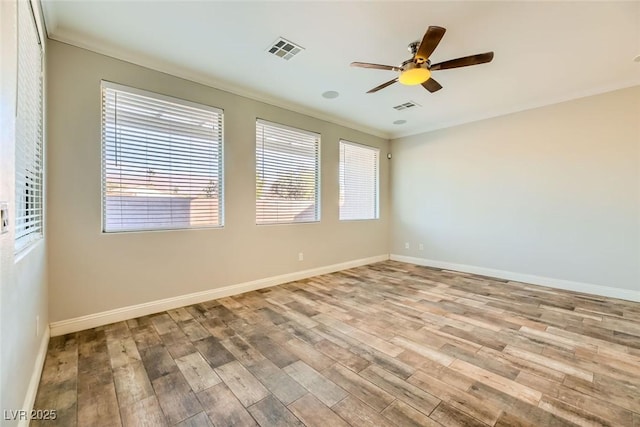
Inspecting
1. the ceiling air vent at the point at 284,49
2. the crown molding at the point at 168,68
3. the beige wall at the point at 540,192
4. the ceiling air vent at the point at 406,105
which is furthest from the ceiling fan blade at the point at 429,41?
the beige wall at the point at 540,192

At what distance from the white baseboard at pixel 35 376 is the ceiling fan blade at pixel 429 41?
3.50 meters

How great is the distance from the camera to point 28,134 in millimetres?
1841

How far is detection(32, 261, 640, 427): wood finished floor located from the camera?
1.58 meters

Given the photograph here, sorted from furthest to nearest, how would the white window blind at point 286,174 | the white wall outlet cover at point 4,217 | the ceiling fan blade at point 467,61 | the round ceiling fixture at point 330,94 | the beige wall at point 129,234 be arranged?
the white window blind at point 286,174, the round ceiling fixture at point 330,94, the beige wall at point 129,234, the ceiling fan blade at point 467,61, the white wall outlet cover at point 4,217

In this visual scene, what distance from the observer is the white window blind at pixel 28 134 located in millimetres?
1567

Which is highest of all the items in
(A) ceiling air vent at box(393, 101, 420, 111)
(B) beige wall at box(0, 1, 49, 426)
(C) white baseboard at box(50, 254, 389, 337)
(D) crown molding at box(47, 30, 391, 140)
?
(A) ceiling air vent at box(393, 101, 420, 111)

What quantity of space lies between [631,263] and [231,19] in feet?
18.5

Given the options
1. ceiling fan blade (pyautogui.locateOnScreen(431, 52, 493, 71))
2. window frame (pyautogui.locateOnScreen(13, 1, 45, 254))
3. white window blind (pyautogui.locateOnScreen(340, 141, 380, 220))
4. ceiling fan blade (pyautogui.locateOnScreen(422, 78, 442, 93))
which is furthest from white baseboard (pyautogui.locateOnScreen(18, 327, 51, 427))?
white window blind (pyautogui.locateOnScreen(340, 141, 380, 220))

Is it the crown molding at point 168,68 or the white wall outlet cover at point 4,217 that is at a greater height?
the crown molding at point 168,68

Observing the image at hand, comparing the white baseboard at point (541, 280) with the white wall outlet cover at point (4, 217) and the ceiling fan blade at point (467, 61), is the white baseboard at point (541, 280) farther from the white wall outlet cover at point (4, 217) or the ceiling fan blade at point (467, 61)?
the white wall outlet cover at point (4, 217)

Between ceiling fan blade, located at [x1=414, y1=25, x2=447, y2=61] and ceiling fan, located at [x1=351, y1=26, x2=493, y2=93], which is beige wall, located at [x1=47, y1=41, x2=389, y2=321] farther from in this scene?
ceiling fan blade, located at [x1=414, y1=25, x2=447, y2=61]

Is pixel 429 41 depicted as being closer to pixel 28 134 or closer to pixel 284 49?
pixel 284 49

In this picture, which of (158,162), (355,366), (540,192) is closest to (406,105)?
(540,192)

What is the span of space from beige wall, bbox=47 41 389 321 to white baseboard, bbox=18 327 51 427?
394 mm
